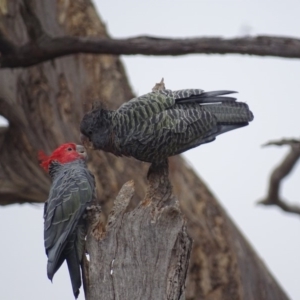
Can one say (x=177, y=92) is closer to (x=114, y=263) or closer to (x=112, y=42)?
(x=114, y=263)

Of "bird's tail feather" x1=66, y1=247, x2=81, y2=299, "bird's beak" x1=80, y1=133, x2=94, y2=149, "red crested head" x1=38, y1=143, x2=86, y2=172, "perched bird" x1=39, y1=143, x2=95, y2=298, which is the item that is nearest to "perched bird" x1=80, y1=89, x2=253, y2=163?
"bird's beak" x1=80, y1=133, x2=94, y2=149

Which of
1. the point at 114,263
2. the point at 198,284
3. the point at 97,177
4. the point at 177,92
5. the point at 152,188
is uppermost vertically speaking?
the point at 177,92

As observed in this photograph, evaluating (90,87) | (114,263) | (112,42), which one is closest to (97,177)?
(90,87)

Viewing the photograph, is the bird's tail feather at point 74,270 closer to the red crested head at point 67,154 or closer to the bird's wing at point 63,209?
the bird's wing at point 63,209

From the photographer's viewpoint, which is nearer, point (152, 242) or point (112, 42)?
point (152, 242)

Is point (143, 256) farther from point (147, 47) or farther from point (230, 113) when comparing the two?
point (147, 47)

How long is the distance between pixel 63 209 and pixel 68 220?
0.23 feet

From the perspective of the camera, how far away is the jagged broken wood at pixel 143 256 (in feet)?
15.1

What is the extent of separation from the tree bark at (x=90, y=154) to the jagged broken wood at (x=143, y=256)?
8.59 ft

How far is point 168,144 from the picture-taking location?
4.96 metres

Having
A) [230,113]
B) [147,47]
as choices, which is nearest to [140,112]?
[230,113]

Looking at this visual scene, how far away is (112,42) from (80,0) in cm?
128

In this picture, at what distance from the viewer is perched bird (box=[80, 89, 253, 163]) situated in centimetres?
493

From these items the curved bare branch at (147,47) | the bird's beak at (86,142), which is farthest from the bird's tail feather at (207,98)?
the curved bare branch at (147,47)
